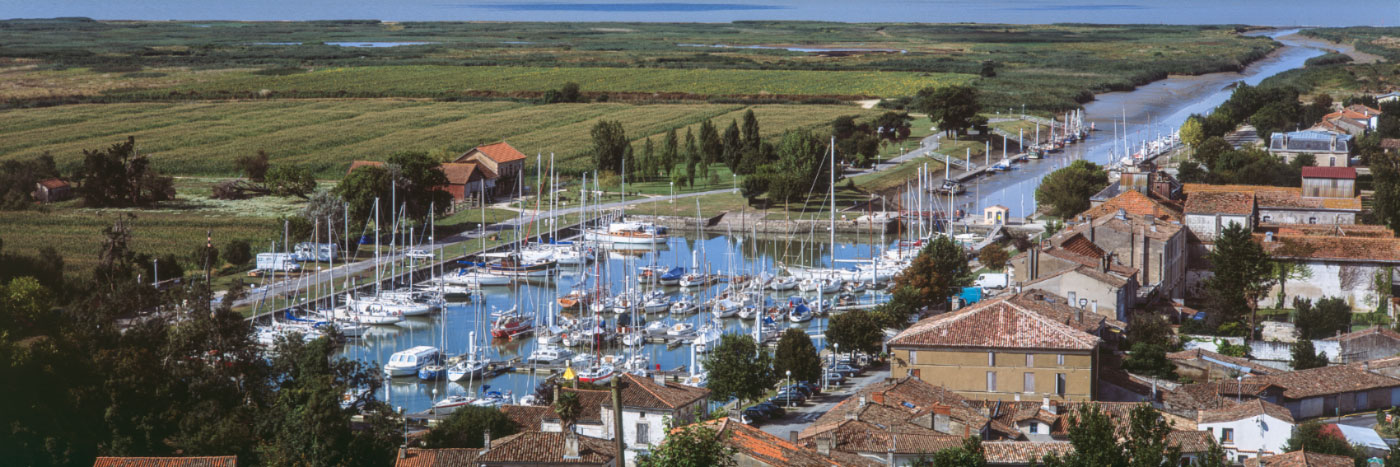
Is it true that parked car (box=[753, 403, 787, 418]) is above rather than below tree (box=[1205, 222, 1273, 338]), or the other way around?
below

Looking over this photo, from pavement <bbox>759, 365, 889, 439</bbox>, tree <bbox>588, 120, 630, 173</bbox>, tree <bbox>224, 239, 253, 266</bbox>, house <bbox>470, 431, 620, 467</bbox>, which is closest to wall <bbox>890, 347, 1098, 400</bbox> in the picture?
pavement <bbox>759, 365, 889, 439</bbox>

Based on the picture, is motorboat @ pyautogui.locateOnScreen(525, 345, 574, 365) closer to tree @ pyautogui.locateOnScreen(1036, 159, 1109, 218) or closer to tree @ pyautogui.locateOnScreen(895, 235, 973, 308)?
tree @ pyautogui.locateOnScreen(895, 235, 973, 308)

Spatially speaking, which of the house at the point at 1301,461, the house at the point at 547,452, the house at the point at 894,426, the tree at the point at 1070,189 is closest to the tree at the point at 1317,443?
the house at the point at 1301,461

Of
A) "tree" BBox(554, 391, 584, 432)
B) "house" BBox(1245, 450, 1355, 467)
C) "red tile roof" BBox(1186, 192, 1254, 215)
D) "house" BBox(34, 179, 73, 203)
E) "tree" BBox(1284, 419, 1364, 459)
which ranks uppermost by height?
"red tile roof" BBox(1186, 192, 1254, 215)

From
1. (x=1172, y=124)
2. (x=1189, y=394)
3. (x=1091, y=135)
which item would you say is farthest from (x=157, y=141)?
(x=1189, y=394)

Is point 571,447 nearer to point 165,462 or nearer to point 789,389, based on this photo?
point 165,462

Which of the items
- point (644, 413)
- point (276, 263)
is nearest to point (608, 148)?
point (276, 263)
